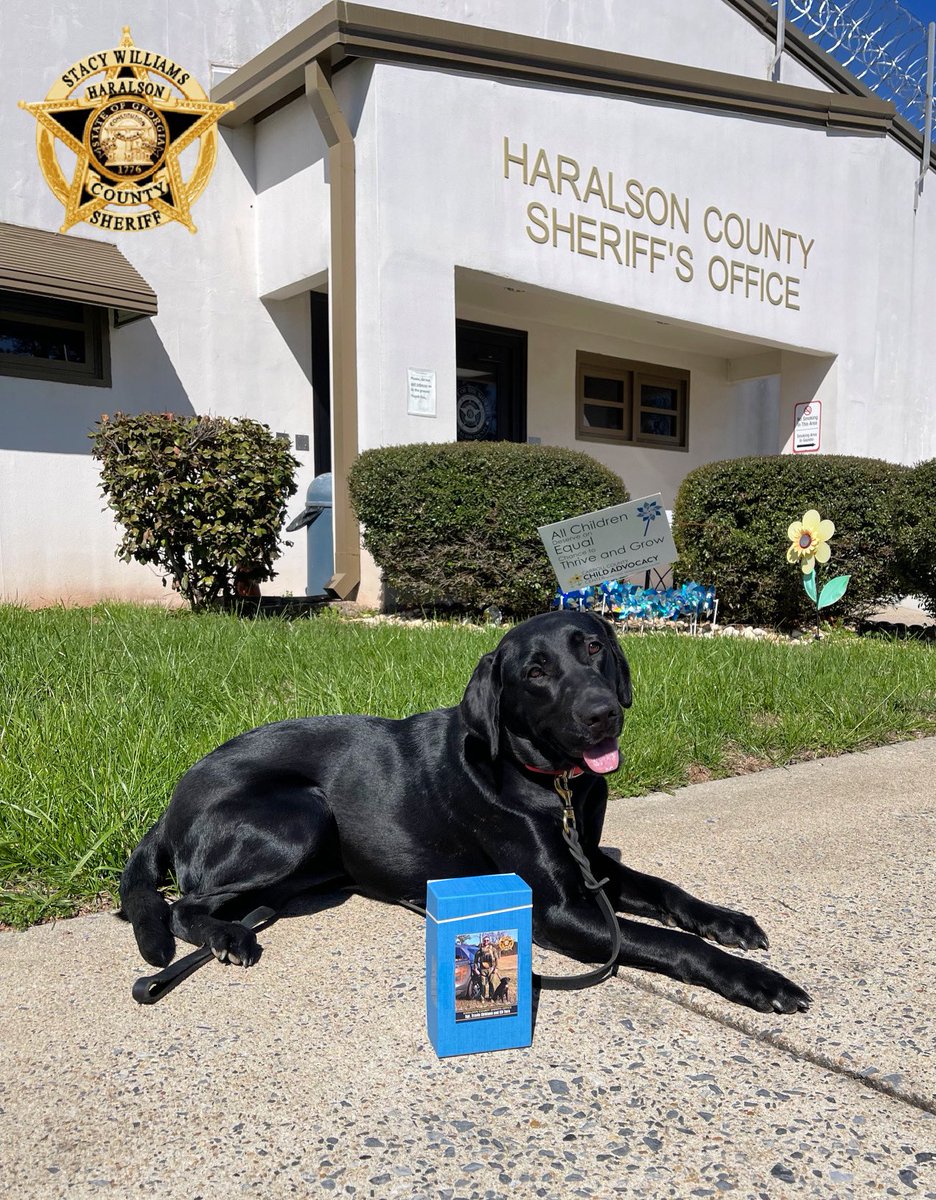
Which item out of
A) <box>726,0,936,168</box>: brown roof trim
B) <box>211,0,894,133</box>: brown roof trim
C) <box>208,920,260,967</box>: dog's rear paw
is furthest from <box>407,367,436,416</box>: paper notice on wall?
<box>726,0,936,168</box>: brown roof trim

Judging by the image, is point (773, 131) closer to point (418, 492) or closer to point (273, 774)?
point (418, 492)

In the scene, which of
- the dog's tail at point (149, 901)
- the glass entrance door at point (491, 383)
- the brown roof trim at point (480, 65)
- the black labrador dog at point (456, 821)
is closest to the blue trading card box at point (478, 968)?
the black labrador dog at point (456, 821)

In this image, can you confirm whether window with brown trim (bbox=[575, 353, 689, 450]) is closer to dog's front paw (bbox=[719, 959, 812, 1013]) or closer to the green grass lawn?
the green grass lawn

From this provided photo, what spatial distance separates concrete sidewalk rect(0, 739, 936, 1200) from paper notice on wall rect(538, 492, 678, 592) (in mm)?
2901

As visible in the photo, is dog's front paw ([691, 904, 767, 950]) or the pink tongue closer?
the pink tongue

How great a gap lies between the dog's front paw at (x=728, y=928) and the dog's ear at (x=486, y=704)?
691mm

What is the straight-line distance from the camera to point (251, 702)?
4344 mm

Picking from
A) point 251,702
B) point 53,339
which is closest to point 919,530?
point 251,702

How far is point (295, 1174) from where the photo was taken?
1.55 meters

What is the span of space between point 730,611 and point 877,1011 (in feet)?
22.7

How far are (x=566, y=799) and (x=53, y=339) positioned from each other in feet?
27.5

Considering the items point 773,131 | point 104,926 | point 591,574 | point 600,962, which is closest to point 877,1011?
point 600,962

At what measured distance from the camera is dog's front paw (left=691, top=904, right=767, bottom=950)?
2377 millimetres

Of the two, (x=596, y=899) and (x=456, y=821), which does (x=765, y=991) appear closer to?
(x=596, y=899)
